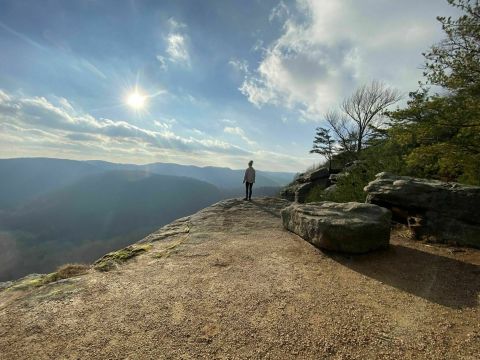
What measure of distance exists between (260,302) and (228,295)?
792 millimetres

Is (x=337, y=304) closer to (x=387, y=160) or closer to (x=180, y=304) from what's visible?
(x=180, y=304)

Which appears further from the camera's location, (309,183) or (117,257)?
(309,183)

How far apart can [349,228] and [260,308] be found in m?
4.05

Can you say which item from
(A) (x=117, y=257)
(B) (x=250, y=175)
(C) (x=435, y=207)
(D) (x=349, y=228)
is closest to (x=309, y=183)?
(B) (x=250, y=175)

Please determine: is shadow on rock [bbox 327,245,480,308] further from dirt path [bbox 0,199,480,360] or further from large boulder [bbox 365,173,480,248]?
large boulder [bbox 365,173,480,248]

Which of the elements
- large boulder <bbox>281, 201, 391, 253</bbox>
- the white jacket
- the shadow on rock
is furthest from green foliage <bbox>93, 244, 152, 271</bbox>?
the white jacket

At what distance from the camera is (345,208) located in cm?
915

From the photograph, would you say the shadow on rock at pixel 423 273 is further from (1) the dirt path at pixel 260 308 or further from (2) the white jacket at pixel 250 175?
(2) the white jacket at pixel 250 175

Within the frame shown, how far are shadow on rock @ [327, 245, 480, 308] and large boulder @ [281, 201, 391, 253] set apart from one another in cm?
32

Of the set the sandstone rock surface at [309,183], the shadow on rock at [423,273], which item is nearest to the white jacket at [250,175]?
the shadow on rock at [423,273]

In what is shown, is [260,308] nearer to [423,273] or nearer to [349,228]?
[349,228]

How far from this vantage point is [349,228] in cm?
779

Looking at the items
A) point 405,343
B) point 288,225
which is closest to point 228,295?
point 405,343

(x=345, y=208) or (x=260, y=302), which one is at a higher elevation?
(x=345, y=208)
